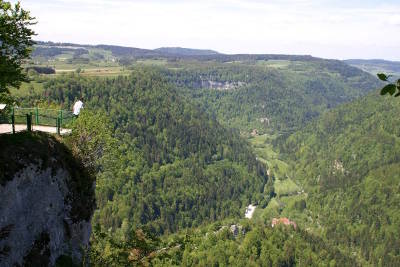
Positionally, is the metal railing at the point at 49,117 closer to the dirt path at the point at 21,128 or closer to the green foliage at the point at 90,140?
the dirt path at the point at 21,128

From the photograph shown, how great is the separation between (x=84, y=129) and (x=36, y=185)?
1082 centimetres

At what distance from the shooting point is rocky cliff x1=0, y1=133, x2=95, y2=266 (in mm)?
28703

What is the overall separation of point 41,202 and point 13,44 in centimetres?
1315

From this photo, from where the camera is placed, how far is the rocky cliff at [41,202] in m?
28.7

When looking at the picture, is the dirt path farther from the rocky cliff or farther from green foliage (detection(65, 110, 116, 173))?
the rocky cliff

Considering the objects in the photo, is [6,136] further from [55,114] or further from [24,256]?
[55,114]

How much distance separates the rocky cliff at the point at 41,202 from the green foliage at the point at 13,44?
4641 millimetres

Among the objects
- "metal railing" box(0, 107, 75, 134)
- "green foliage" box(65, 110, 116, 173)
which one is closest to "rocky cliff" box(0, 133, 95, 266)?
"green foliage" box(65, 110, 116, 173)

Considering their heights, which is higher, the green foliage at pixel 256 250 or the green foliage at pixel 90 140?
the green foliage at pixel 90 140

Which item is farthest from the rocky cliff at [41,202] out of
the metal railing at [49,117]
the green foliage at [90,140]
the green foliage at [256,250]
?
the green foliage at [256,250]

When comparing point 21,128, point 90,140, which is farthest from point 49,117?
point 90,140

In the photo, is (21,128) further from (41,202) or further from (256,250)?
(256,250)

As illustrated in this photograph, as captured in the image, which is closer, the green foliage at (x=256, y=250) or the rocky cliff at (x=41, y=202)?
the rocky cliff at (x=41, y=202)

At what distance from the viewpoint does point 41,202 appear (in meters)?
32.3
